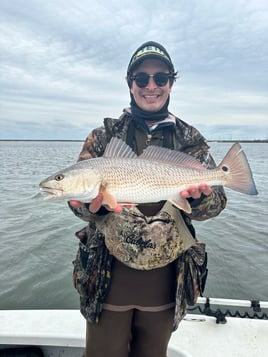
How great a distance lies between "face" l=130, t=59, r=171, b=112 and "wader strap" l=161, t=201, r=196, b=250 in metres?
1.08

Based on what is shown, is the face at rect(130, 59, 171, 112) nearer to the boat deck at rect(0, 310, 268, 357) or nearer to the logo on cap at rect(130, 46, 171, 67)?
the logo on cap at rect(130, 46, 171, 67)

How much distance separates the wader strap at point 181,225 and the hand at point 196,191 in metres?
0.18

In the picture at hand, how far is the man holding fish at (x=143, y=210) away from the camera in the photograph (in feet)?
9.18

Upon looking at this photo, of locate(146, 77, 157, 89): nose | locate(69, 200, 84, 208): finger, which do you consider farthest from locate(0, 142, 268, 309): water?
locate(146, 77, 157, 89): nose

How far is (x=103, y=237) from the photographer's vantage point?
2.94 m

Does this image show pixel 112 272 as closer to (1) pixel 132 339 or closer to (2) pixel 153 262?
(2) pixel 153 262

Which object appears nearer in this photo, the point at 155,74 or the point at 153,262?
the point at 153,262

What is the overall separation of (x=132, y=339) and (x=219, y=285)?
560 centimetres

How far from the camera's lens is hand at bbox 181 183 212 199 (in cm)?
305

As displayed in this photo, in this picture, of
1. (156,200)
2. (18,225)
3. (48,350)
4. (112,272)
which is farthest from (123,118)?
(18,225)

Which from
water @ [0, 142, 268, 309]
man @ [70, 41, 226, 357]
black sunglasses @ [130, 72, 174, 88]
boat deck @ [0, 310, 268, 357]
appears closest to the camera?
man @ [70, 41, 226, 357]

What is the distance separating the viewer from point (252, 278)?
27.0 ft

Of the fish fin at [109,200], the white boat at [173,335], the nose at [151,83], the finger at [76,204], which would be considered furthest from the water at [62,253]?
the nose at [151,83]

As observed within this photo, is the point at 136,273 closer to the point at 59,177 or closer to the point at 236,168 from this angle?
the point at 59,177
